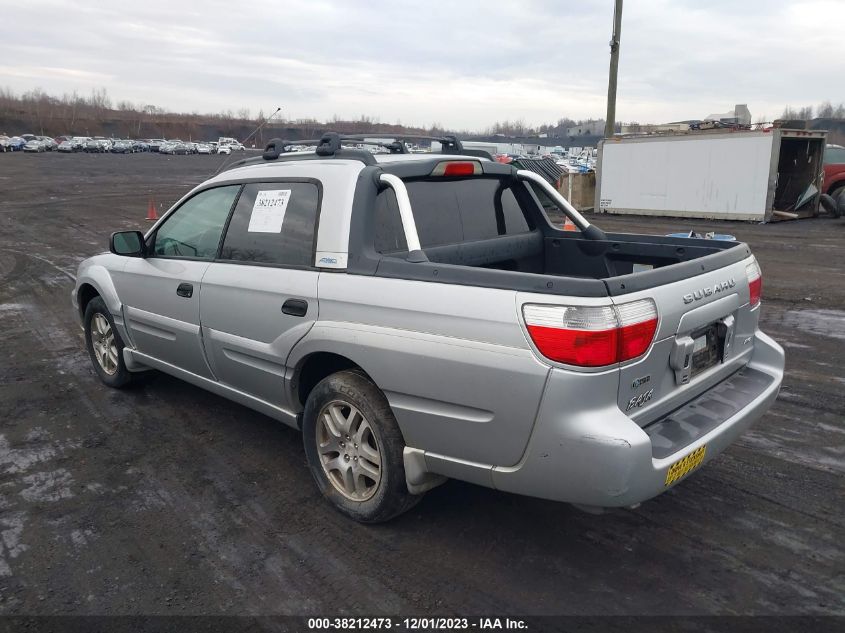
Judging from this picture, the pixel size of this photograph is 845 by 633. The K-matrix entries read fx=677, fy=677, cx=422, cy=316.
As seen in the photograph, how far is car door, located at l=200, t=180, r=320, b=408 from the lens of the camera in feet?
11.9

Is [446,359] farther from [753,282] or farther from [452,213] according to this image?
[753,282]

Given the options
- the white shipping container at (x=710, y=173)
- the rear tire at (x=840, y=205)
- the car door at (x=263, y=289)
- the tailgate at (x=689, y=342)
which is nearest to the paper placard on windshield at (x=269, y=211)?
the car door at (x=263, y=289)

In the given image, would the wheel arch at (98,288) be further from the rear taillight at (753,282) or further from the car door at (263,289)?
the rear taillight at (753,282)

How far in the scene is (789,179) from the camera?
19.9 m

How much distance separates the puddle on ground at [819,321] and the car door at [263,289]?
18.8 feet

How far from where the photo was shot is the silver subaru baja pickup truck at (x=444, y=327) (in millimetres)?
2693

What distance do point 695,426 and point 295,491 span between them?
219 cm

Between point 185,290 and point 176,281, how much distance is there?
16cm

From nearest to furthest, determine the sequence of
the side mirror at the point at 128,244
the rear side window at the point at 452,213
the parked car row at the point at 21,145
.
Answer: the rear side window at the point at 452,213 → the side mirror at the point at 128,244 → the parked car row at the point at 21,145

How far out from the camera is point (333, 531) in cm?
347

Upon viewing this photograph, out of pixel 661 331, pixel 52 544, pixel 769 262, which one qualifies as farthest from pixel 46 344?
pixel 769 262

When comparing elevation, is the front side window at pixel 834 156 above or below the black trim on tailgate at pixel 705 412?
above

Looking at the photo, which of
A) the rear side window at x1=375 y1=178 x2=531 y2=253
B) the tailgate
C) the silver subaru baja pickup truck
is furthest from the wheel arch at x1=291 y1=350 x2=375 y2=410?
the tailgate

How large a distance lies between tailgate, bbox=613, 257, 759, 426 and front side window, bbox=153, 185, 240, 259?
269cm
